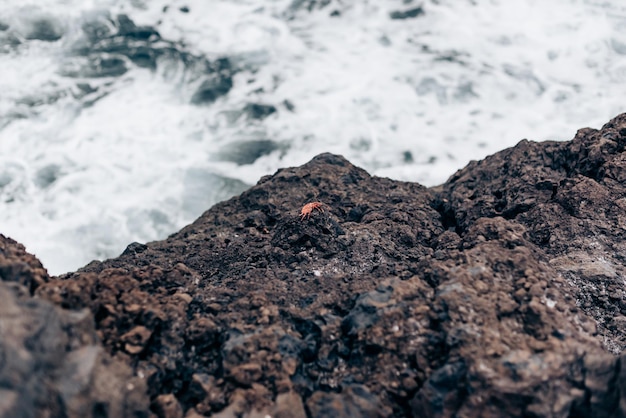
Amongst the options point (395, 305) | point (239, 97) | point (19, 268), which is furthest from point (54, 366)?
point (239, 97)

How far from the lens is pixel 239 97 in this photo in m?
26.9

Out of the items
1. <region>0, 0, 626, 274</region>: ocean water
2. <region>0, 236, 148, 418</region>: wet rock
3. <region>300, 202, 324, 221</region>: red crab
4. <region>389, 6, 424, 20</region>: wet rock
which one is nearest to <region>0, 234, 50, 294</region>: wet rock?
<region>0, 236, 148, 418</region>: wet rock

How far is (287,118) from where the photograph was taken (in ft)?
85.1

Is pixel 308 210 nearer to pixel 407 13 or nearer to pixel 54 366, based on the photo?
pixel 54 366

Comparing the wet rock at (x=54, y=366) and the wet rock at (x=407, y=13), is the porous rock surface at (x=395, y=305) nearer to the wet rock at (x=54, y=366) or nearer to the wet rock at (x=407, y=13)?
the wet rock at (x=54, y=366)

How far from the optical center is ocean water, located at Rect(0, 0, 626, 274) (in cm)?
2286

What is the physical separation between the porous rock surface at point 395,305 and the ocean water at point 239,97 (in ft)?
40.1

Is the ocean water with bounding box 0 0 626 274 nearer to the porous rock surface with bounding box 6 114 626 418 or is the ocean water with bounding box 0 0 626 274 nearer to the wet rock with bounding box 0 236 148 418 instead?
the porous rock surface with bounding box 6 114 626 418

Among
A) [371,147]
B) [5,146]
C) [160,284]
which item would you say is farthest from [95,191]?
[160,284]

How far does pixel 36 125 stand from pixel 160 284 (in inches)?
720

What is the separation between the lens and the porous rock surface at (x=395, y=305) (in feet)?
24.1

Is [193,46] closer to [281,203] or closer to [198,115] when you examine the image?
[198,115]

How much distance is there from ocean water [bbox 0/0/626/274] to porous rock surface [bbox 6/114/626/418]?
12229 mm

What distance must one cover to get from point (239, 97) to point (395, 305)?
19872 mm
